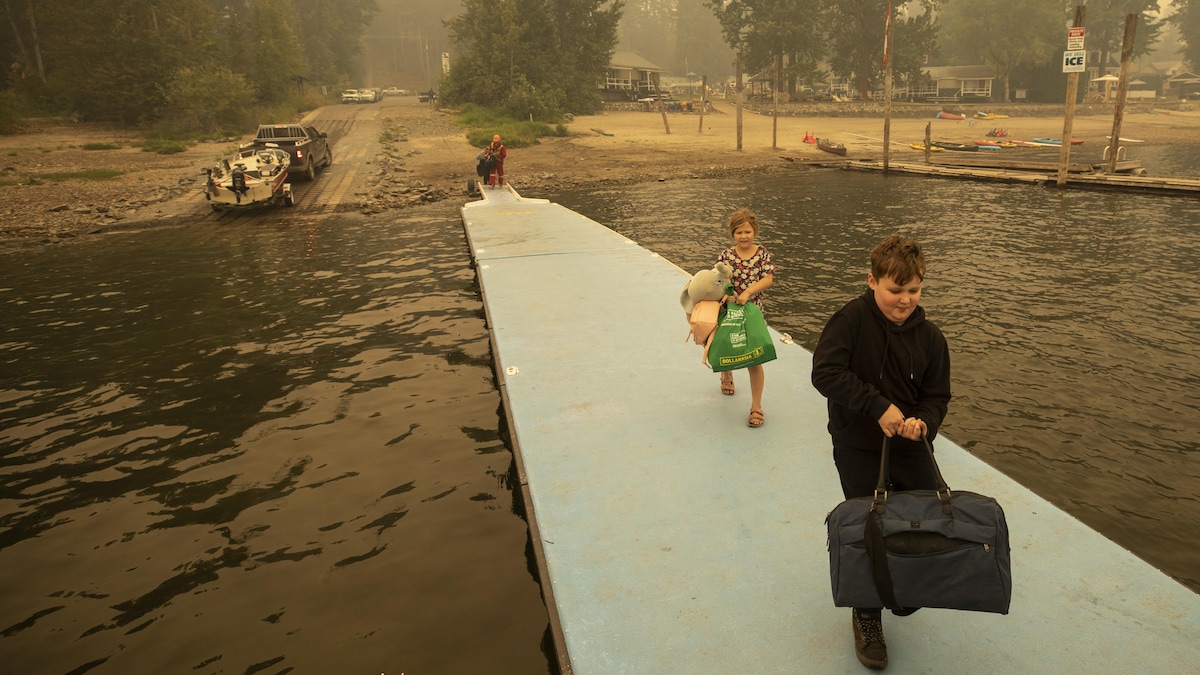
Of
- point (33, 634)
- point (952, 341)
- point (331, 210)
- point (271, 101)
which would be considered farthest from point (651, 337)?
point (271, 101)

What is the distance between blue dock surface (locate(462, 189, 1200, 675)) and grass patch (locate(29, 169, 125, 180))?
1008 inches

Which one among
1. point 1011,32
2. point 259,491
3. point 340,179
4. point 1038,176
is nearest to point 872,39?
point 1011,32

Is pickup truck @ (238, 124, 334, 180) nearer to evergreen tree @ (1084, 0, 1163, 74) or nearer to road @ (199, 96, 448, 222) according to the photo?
road @ (199, 96, 448, 222)

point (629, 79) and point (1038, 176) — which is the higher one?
point (629, 79)

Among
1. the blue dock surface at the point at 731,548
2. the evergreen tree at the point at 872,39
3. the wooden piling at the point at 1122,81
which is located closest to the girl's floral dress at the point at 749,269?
the blue dock surface at the point at 731,548

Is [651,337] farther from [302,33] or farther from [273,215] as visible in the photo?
[302,33]

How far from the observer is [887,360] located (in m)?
2.99

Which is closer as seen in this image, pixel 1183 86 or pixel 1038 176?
pixel 1038 176

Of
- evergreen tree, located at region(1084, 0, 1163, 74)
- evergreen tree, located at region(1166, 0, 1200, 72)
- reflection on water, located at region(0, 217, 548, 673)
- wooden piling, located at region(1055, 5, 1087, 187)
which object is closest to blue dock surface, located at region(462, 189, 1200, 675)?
reflection on water, located at region(0, 217, 548, 673)

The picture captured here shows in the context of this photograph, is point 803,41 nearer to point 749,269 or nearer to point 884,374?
point 749,269

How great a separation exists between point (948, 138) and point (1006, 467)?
43734 millimetres

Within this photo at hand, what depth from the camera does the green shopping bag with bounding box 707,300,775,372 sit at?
17.1 ft

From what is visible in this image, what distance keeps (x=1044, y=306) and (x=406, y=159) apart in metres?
26.5

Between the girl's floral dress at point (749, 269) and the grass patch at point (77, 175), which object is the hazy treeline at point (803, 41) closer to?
the grass patch at point (77, 175)
